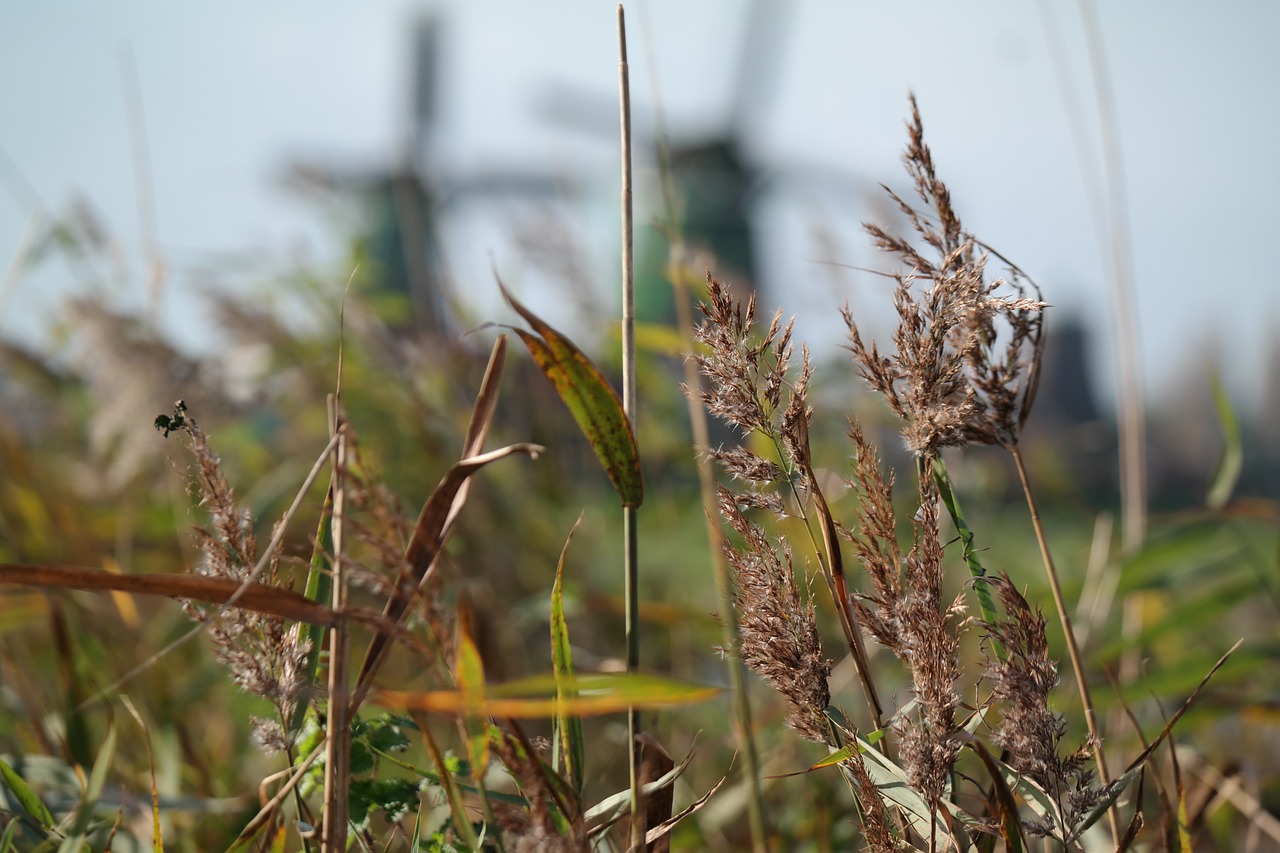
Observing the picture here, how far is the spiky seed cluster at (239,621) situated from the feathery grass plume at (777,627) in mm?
Result: 278

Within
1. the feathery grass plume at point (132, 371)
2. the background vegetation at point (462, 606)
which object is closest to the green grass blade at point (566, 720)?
the background vegetation at point (462, 606)

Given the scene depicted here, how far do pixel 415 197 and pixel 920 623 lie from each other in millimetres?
2208

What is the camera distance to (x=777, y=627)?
1.96ft

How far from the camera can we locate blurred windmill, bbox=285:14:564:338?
260cm

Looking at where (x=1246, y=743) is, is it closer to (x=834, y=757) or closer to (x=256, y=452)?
(x=834, y=757)

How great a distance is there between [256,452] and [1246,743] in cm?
229

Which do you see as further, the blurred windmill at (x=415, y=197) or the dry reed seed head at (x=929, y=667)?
the blurred windmill at (x=415, y=197)

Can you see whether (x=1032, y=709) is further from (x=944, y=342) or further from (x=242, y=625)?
(x=242, y=625)

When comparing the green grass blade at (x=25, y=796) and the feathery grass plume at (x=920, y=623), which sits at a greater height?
the feathery grass plume at (x=920, y=623)

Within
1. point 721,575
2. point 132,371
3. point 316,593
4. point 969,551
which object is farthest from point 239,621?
point 132,371

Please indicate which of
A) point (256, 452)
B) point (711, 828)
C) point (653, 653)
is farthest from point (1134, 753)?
point (256, 452)

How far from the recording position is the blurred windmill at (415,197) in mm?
2598

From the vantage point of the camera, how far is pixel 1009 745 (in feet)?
1.94

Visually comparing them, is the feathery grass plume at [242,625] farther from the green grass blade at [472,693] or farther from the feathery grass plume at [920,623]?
the feathery grass plume at [920,623]
